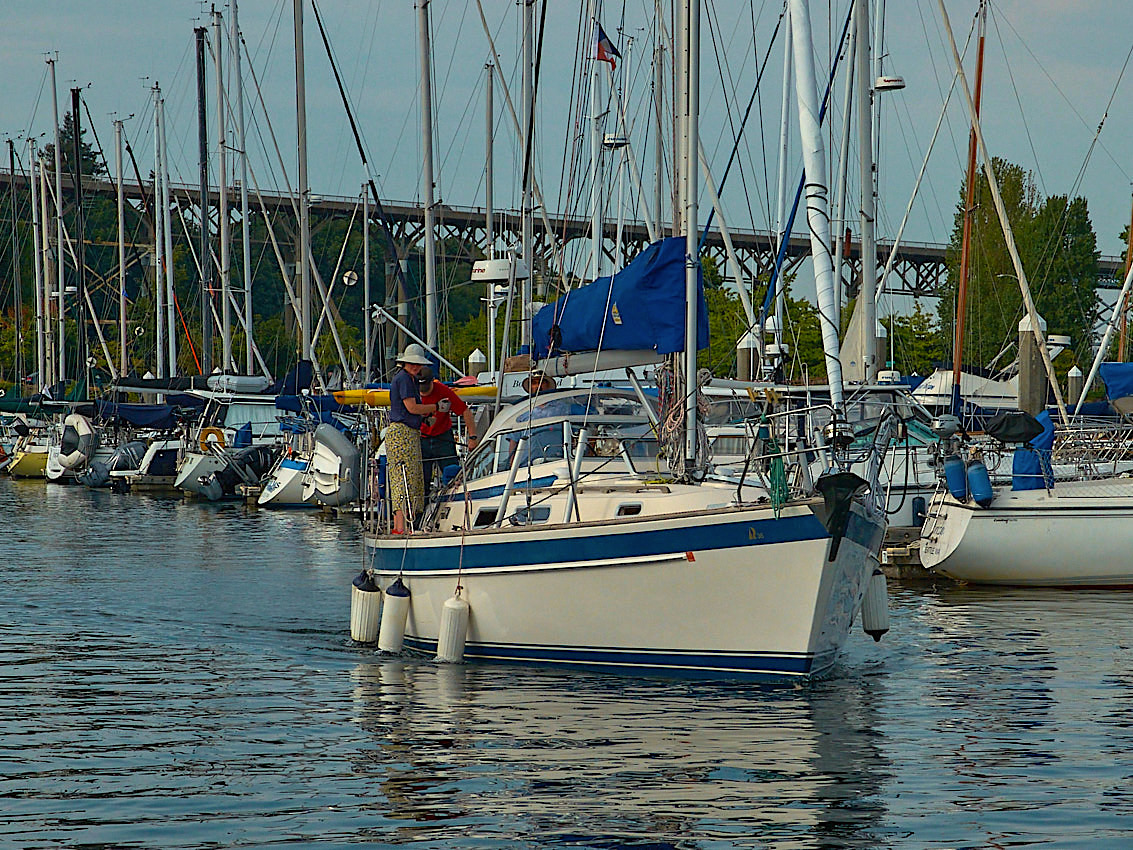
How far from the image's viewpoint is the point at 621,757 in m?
10.6

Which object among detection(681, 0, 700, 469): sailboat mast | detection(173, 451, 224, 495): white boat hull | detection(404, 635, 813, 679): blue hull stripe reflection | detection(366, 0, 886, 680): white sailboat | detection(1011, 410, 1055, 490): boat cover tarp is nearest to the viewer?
detection(366, 0, 886, 680): white sailboat

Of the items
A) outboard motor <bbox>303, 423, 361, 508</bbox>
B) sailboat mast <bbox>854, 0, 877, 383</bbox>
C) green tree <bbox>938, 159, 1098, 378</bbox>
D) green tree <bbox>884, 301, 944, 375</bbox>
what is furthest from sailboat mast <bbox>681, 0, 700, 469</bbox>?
green tree <bbox>938, 159, 1098, 378</bbox>

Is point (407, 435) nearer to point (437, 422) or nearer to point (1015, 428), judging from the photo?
point (437, 422)

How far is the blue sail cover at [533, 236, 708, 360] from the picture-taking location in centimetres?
1422

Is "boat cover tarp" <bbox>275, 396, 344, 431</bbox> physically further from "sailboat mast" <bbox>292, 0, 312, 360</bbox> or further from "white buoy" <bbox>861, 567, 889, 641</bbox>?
"white buoy" <bbox>861, 567, 889, 641</bbox>

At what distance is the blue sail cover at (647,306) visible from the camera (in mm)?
14219

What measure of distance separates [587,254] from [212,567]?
476 inches

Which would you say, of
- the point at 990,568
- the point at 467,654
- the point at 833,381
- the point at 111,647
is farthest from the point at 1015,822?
the point at 990,568

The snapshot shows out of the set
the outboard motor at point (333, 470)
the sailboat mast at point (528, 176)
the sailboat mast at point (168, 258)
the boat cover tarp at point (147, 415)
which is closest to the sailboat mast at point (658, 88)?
the sailboat mast at point (528, 176)

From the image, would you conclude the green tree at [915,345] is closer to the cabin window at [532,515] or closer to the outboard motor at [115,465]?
the outboard motor at [115,465]

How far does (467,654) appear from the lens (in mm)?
14172

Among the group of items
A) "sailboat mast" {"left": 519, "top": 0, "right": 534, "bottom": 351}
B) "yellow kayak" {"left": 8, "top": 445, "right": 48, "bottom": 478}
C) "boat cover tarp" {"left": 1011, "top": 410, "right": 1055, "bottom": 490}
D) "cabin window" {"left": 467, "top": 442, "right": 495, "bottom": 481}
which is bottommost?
"yellow kayak" {"left": 8, "top": 445, "right": 48, "bottom": 478}

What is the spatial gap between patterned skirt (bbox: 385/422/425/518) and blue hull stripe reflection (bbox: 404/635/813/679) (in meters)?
2.10

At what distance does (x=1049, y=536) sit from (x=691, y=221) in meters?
8.88
